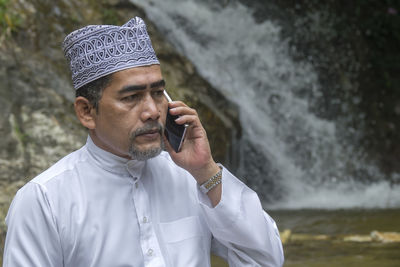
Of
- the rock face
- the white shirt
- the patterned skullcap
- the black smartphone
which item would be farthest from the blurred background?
the patterned skullcap

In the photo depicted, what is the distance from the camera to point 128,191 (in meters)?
2.59

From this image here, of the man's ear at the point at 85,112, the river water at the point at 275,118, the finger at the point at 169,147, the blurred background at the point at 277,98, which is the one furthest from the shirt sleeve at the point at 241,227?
the river water at the point at 275,118

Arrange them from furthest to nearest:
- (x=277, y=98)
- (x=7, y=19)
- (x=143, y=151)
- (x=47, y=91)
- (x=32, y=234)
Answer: (x=277, y=98) < (x=7, y=19) < (x=47, y=91) < (x=143, y=151) < (x=32, y=234)

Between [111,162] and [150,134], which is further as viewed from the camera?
[111,162]

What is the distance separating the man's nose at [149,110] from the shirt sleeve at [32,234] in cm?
44

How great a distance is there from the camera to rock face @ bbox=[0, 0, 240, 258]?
5672mm

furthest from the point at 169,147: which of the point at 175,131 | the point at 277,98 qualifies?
the point at 277,98

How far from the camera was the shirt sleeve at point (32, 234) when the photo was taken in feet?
7.59

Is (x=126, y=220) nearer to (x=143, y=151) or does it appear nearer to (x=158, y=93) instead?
(x=143, y=151)

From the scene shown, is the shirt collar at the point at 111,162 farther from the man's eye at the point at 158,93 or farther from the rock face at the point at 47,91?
the rock face at the point at 47,91

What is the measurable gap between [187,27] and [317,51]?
1.96 metres

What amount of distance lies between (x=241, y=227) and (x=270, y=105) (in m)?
6.71

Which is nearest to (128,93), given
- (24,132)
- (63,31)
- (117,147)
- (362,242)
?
(117,147)

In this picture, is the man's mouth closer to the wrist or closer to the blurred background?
the wrist
